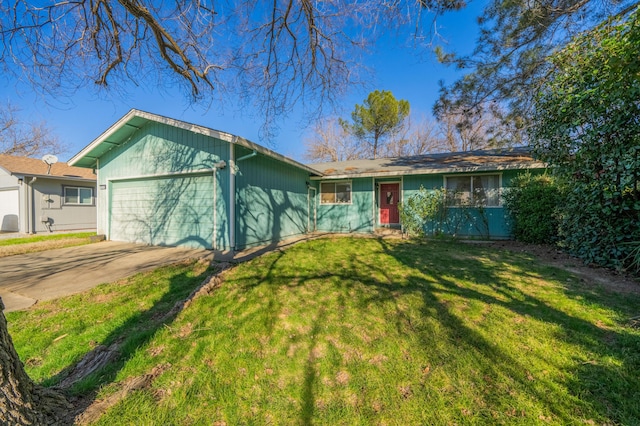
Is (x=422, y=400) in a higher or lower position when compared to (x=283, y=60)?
lower

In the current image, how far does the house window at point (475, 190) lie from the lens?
917 cm

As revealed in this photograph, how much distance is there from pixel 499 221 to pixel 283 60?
8.43m

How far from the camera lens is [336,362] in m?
2.49

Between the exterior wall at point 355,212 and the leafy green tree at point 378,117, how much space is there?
11454 mm

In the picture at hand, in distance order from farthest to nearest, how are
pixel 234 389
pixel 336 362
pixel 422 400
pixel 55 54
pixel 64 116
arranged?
pixel 64 116 < pixel 55 54 < pixel 336 362 < pixel 234 389 < pixel 422 400

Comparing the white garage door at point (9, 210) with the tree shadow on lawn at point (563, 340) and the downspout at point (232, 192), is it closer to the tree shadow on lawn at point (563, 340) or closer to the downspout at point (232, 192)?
the downspout at point (232, 192)

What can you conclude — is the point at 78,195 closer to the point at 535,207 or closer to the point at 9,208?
the point at 9,208

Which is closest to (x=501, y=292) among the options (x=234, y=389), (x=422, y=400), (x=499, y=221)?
(x=422, y=400)

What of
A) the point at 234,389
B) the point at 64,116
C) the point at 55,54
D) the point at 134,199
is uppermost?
the point at 55,54

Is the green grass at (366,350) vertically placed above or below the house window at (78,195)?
below

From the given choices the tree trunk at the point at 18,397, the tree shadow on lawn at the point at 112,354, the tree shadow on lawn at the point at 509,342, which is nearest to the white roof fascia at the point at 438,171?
the tree shadow on lawn at the point at 509,342

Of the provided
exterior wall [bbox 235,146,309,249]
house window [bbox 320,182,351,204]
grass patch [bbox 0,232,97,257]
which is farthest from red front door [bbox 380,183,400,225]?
grass patch [bbox 0,232,97,257]

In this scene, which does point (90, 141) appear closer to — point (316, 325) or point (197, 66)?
point (197, 66)

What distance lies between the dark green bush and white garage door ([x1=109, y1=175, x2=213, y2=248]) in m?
8.95
